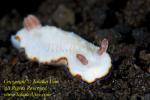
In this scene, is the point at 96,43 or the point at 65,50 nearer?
the point at 65,50

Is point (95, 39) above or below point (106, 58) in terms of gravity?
above

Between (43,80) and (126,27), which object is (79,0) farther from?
(43,80)

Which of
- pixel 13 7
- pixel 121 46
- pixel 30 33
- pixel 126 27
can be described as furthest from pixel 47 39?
pixel 13 7

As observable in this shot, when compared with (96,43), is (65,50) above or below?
below
